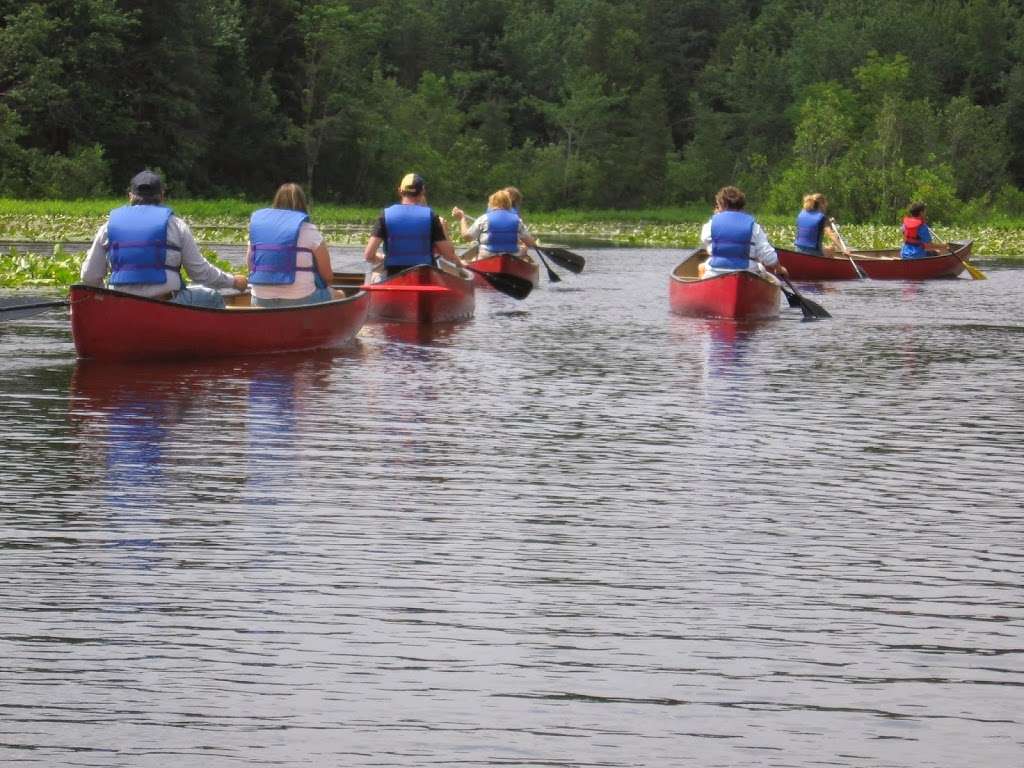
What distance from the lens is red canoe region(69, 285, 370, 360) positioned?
13062mm

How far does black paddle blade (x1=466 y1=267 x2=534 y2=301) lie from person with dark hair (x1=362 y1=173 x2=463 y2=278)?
3.06m

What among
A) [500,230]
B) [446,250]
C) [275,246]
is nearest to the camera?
[275,246]

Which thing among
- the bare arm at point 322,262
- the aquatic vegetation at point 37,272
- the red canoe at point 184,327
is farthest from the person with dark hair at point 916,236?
the bare arm at point 322,262

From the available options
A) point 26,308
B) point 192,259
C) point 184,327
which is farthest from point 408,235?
point 26,308

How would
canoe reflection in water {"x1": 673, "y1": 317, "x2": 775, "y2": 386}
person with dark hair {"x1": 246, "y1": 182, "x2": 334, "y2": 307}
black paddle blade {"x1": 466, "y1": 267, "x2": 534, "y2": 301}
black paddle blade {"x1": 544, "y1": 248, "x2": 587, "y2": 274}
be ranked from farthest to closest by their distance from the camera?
black paddle blade {"x1": 544, "y1": 248, "x2": 587, "y2": 274} → black paddle blade {"x1": 466, "y1": 267, "x2": 534, "y2": 301} → person with dark hair {"x1": 246, "y1": 182, "x2": 334, "y2": 307} → canoe reflection in water {"x1": 673, "y1": 317, "x2": 775, "y2": 386}

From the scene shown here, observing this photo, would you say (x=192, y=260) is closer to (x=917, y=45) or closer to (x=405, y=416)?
(x=405, y=416)

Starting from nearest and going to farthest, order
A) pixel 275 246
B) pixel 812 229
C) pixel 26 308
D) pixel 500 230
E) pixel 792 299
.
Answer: pixel 26 308 → pixel 275 246 → pixel 792 299 → pixel 500 230 → pixel 812 229

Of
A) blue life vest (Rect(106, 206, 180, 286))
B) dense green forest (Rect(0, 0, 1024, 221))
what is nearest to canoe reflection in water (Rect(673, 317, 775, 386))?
blue life vest (Rect(106, 206, 180, 286))

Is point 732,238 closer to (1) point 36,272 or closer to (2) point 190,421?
(1) point 36,272

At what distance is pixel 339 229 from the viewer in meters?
48.8

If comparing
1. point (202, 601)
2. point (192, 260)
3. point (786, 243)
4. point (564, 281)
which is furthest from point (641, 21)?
point (202, 601)

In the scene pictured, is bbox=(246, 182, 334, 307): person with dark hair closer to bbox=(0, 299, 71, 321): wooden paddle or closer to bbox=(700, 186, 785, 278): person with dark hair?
bbox=(0, 299, 71, 321): wooden paddle

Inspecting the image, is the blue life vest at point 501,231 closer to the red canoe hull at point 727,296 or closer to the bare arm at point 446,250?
the red canoe hull at point 727,296

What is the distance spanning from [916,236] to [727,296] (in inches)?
420
